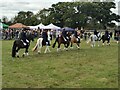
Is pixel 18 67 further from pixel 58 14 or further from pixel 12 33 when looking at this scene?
pixel 58 14

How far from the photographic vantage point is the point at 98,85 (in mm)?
10375

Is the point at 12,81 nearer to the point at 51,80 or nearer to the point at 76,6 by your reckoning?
the point at 51,80

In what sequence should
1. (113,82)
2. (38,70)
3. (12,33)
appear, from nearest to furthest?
(113,82), (38,70), (12,33)

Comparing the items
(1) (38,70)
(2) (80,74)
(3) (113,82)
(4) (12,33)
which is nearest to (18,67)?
(1) (38,70)

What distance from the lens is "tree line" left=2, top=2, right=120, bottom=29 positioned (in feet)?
268

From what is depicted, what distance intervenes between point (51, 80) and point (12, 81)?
1394 mm

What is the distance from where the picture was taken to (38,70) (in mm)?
14031

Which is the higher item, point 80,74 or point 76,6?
point 76,6

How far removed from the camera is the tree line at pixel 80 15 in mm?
81812

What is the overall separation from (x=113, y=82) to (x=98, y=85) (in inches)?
31.6

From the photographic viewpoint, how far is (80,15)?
81.5 m

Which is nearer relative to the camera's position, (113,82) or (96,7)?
(113,82)

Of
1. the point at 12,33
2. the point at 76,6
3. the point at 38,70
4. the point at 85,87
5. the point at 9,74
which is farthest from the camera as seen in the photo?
the point at 76,6

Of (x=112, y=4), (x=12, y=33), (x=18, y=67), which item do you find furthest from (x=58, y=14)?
(x=18, y=67)
